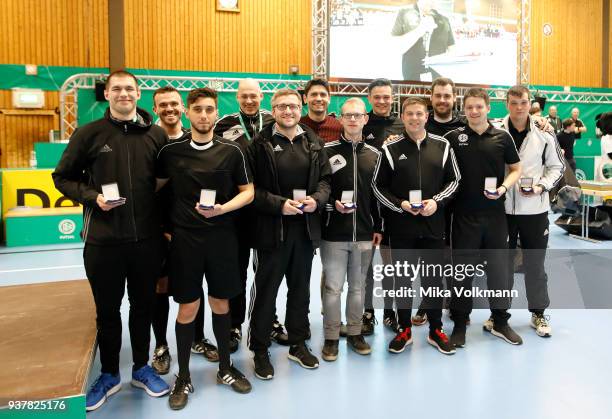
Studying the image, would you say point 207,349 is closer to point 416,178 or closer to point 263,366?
point 263,366

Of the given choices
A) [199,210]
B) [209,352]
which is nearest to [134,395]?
[209,352]

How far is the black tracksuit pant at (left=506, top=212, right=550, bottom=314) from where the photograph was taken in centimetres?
355

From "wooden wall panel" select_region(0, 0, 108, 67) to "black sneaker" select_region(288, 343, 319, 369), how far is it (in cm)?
1050

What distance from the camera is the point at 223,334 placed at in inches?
111

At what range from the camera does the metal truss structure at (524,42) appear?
1279cm

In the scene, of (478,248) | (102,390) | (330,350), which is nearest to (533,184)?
(478,248)

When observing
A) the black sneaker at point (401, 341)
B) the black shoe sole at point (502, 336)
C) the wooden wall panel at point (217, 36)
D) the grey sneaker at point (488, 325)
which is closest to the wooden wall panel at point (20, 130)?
the wooden wall panel at point (217, 36)

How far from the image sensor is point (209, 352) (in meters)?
3.27

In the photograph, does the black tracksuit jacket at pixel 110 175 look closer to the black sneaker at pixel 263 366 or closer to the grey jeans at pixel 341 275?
the black sneaker at pixel 263 366

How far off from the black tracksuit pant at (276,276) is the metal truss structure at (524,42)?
1221cm

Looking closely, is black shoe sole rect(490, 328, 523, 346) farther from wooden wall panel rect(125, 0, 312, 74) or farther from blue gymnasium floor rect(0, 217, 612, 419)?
wooden wall panel rect(125, 0, 312, 74)

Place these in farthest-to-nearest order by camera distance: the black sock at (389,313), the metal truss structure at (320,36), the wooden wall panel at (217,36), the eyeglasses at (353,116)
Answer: the wooden wall panel at (217,36) < the metal truss structure at (320,36) < the black sock at (389,313) < the eyeglasses at (353,116)

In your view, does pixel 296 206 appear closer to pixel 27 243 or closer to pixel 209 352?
pixel 209 352

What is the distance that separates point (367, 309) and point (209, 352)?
130 cm
